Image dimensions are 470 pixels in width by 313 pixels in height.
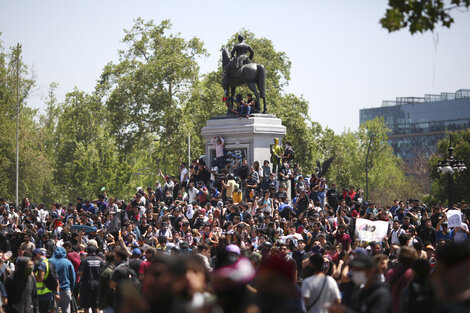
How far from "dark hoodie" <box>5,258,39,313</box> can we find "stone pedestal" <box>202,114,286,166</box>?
17115mm

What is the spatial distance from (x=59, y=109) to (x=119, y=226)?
53089 millimetres

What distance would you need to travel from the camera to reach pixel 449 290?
5.96 m

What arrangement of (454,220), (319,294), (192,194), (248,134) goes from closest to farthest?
(319,294)
(454,220)
(192,194)
(248,134)

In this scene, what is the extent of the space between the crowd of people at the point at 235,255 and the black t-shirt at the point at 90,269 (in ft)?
0.06

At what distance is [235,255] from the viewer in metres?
9.91

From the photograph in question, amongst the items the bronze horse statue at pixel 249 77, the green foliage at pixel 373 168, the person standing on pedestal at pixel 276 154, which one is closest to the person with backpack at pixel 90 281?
the person standing on pedestal at pixel 276 154

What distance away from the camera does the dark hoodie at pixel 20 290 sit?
12586 millimetres

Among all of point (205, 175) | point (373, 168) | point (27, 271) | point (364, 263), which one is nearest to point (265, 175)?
point (205, 175)

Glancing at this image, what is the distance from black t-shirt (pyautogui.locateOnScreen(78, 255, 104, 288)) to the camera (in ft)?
46.8

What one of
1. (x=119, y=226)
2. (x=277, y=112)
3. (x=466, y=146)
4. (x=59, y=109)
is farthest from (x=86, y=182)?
(x=119, y=226)

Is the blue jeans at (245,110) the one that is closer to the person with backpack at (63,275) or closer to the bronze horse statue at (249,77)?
the bronze horse statue at (249,77)

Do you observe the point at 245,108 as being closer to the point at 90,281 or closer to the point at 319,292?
the point at 90,281

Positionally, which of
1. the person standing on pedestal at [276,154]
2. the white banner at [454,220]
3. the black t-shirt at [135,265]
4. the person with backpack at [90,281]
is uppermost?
the person standing on pedestal at [276,154]

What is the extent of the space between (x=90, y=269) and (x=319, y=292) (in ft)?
20.6
